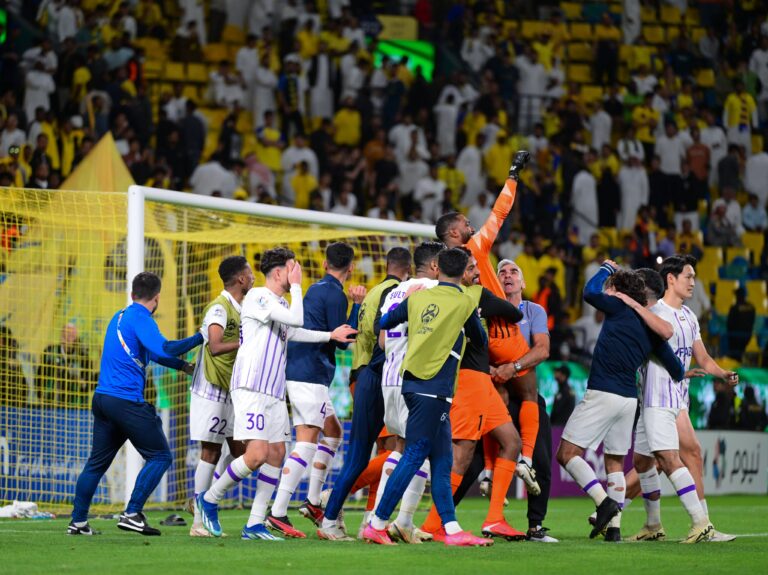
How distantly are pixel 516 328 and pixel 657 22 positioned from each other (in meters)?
21.7

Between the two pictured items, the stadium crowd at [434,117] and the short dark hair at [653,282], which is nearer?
the short dark hair at [653,282]

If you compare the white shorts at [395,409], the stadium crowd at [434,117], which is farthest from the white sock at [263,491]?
the stadium crowd at [434,117]

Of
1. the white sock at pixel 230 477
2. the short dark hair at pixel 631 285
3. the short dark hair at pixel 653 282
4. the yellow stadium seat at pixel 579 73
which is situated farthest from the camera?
the yellow stadium seat at pixel 579 73

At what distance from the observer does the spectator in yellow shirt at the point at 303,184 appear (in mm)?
22406

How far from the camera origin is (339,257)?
10.7 m

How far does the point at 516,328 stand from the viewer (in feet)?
34.8

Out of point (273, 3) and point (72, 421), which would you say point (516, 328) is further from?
point (273, 3)

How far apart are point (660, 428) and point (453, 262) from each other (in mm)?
2281

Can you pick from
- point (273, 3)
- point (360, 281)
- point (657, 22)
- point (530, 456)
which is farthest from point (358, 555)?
point (657, 22)

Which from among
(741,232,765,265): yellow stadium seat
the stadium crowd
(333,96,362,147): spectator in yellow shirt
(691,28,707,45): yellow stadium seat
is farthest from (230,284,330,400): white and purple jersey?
(691,28,707,45): yellow stadium seat

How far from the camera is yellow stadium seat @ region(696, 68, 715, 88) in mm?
29531

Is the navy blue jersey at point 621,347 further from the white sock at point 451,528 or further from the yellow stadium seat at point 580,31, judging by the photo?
the yellow stadium seat at point 580,31

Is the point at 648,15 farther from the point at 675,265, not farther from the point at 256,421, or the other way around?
the point at 256,421

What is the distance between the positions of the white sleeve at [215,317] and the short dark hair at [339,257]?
95 cm
